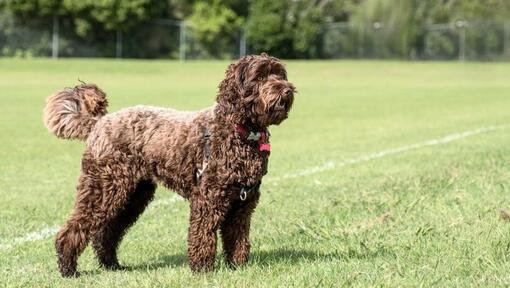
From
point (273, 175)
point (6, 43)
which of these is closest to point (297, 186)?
point (273, 175)

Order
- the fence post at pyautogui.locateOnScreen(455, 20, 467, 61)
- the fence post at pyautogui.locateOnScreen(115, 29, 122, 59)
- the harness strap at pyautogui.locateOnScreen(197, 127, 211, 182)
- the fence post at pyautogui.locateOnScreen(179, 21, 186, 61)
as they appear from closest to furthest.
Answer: the harness strap at pyautogui.locateOnScreen(197, 127, 211, 182), the fence post at pyautogui.locateOnScreen(115, 29, 122, 59), the fence post at pyautogui.locateOnScreen(179, 21, 186, 61), the fence post at pyautogui.locateOnScreen(455, 20, 467, 61)

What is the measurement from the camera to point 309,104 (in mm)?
28719

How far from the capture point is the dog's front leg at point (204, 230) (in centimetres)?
638

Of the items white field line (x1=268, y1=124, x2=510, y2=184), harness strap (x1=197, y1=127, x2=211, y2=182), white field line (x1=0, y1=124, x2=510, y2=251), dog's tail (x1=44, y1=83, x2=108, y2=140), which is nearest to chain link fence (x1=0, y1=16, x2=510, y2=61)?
white field line (x1=268, y1=124, x2=510, y2=184)

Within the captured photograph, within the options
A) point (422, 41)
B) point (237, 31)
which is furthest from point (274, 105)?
point (422, 41)

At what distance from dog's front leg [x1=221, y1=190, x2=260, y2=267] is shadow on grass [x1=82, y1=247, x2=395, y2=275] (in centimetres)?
11

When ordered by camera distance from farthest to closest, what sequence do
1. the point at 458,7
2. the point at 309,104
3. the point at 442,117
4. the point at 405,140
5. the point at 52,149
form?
1. the point at 458,7
2. the point at 309,104
3. the point at 442,117
4. the point at 405,140
5. the point at 52,149

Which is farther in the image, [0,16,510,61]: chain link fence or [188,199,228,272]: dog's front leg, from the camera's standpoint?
[0,16,510,61]: chain link fence

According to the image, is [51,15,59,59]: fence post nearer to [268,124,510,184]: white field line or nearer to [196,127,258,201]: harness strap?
[268,124,510,184]: white field line

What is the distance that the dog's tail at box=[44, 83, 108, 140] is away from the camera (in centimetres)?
706

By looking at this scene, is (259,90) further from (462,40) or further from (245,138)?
(462,40)

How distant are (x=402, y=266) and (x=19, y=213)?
183 inches

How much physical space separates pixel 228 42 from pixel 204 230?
2262 inches

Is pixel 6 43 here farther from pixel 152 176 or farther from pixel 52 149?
pixel 152 176
